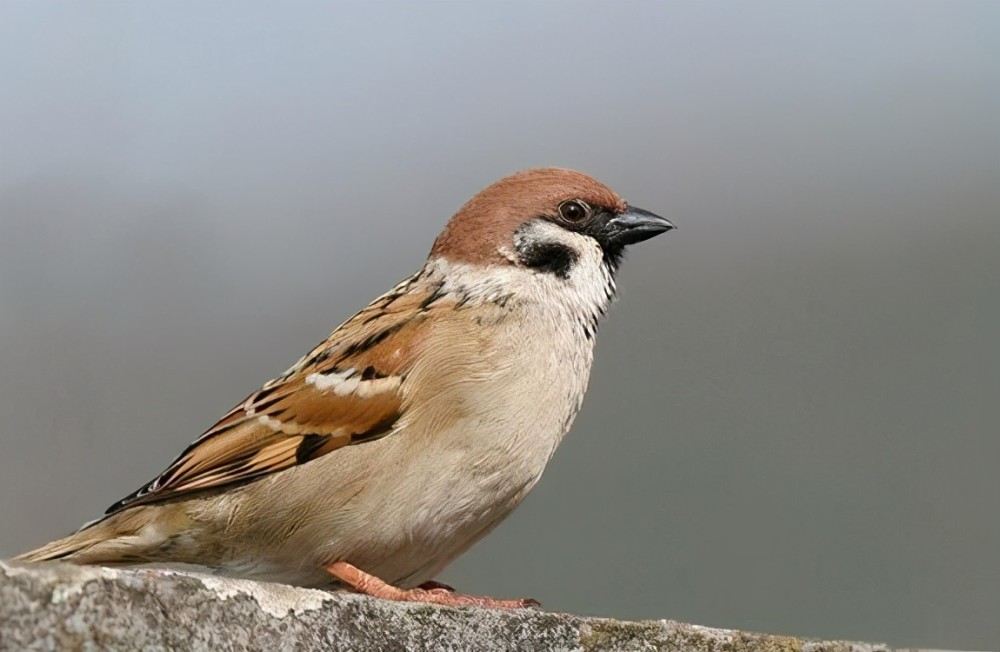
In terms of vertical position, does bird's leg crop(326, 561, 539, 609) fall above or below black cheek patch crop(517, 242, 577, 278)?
below

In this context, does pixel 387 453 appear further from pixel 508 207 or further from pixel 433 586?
pixel 508 207

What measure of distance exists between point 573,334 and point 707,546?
1113mm

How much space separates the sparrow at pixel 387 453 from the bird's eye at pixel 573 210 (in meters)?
0.17

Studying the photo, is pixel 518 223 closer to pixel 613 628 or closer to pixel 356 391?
pixel 356 391

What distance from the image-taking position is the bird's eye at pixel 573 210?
2.91 meters

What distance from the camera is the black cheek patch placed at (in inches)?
111

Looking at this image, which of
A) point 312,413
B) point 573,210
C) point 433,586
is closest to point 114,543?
point 312,413

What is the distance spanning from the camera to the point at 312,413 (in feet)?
8.44

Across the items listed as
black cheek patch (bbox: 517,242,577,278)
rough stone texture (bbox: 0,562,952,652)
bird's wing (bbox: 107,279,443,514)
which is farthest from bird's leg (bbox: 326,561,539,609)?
black cheek patch (bbox: 517,242,577,278)

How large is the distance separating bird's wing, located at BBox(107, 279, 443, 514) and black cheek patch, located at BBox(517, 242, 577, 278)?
22 centimetres

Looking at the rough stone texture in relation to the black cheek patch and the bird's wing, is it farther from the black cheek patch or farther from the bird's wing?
the black cheek patch

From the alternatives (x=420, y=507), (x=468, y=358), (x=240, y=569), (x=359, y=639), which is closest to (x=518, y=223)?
(x=468, y=358)

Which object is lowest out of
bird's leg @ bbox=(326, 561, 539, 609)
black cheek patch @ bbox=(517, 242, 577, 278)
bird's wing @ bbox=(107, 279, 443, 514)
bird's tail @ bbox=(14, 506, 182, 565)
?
bird's tail @ bbox=(14, 506, 182, 565)

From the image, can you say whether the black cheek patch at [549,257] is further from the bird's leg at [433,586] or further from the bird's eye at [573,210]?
the bird's leg at [433,586]
